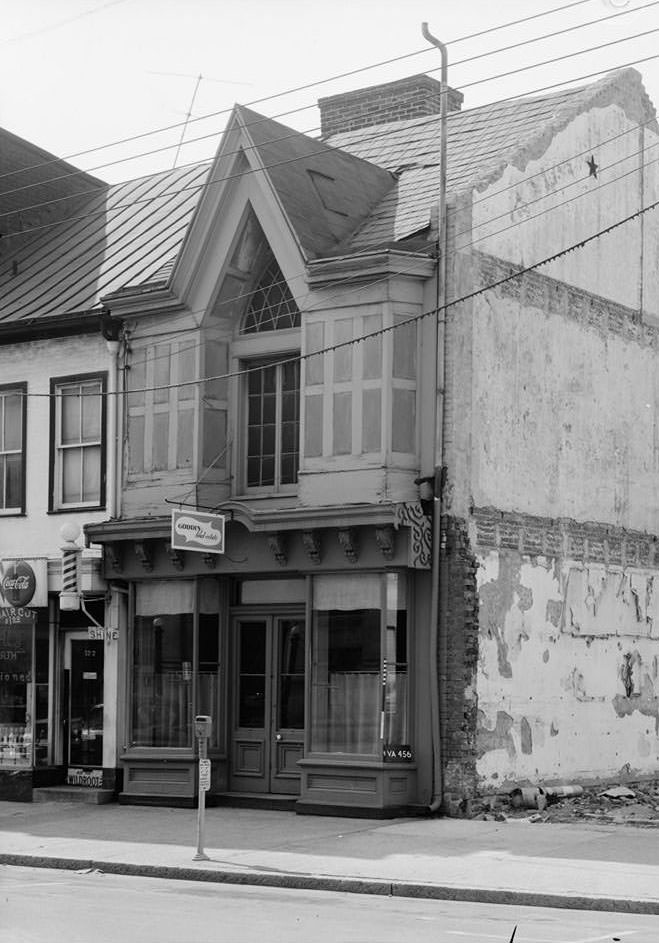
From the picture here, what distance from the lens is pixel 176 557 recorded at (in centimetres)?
2084

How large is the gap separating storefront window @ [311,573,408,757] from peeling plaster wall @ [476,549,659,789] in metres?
1.08

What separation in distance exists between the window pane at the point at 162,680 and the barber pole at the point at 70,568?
0.98 m

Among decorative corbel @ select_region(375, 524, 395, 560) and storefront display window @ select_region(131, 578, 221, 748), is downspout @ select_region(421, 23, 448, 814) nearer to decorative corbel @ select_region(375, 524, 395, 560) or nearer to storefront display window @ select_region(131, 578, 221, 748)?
decorative corbel @ select_region(375, 524, 395, 560)

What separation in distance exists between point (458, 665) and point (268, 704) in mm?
2944

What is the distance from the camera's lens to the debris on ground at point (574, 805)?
18.4m

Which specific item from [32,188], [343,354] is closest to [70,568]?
[343,354]

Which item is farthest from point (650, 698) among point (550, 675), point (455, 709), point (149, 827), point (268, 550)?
point (149, 827)

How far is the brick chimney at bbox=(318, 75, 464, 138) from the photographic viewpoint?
88.5 feet

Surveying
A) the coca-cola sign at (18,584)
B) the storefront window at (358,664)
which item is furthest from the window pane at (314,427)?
the coca-cola sign at (18,584)

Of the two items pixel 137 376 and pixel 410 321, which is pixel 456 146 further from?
pixel 137 376

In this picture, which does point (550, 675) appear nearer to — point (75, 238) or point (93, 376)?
point (93, 376)

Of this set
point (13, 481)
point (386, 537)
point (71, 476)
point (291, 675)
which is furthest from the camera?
point (13, 481)

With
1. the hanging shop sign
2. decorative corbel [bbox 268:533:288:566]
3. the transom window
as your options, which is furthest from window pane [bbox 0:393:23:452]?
decorative corbel [bbox 268:533:288:566]

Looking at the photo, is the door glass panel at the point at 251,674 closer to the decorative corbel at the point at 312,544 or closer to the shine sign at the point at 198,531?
the shine sign at the point at 198,531
